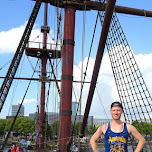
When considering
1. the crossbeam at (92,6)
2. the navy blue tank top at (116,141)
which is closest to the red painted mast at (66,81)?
the crossbeam at (92,6)

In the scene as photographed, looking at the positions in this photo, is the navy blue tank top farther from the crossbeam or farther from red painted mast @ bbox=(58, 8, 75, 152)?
the crossbeam

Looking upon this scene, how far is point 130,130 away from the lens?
1973 millimetres

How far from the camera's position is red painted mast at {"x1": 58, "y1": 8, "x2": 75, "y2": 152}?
24.6 feet

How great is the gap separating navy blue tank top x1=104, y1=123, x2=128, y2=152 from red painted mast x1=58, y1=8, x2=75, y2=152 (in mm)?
5399

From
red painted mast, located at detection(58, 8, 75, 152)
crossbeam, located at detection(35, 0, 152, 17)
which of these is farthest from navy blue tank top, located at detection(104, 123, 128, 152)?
crossbeam, located at detection(35, 0, 152, 17)

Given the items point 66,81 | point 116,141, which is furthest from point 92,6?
point 116,141

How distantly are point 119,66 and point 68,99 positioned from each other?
227cm

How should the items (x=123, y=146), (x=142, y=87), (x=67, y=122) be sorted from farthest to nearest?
(x=67, y=122), (x=142, y=87), (x=123, y=146)

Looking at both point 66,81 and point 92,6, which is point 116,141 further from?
point 92,6

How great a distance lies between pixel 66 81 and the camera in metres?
7.74

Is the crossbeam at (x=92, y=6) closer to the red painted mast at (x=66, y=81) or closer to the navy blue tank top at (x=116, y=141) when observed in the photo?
the red painted mast at (x=66, y=81)

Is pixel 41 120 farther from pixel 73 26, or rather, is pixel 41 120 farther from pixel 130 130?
pixel 130 130

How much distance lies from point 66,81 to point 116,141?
19.2ft

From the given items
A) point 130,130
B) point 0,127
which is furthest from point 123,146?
point 0,127
